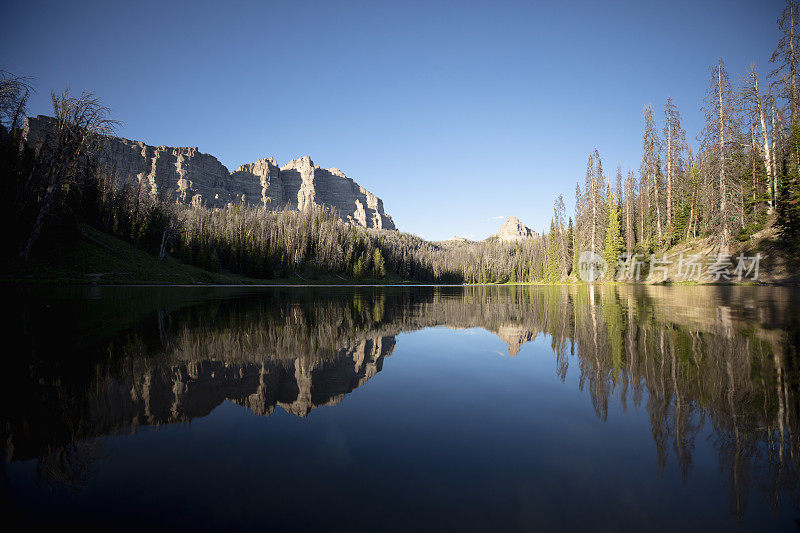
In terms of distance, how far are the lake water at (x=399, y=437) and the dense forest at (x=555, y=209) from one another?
27.1 m

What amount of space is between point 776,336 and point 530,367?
643 cm

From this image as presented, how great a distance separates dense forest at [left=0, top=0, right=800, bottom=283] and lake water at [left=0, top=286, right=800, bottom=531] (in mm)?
27056

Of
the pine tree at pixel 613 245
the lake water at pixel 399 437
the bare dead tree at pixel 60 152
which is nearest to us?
the lake water at pixel 399 437

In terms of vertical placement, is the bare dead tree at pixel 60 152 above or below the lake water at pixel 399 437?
above

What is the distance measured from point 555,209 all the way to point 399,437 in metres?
97.4

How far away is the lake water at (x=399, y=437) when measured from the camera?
2.21 metres

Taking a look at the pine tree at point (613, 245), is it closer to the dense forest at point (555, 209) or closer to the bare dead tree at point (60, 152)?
the dense forest at point (555, 209)

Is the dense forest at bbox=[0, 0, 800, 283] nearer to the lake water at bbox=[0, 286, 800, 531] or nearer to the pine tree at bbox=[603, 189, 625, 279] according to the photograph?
the pine tree at bbox=[603, 189, 625, 279]

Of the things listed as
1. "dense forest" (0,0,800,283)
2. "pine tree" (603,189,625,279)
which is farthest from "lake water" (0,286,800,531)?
"pine tree" (603,189,625,279)

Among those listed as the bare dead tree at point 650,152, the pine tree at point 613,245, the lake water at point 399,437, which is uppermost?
the bare dead tree at point 650,152

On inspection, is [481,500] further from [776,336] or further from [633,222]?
[633,222]

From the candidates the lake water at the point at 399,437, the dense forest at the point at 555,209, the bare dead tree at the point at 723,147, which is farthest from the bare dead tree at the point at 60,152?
the bare dead tree at the point at 723,147

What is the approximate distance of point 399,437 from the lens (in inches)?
130

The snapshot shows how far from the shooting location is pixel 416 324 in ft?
38.7
